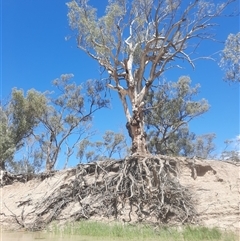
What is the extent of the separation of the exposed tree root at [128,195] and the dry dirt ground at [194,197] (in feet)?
0.25

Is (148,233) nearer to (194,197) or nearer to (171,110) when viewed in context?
(194,197)

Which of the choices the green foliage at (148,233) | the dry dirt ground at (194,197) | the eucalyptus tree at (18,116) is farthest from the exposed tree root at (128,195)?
the eucalyptus tree at (18,116)

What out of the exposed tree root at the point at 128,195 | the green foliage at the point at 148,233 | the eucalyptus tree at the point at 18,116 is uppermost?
the eucalyptus tree at the point at 18,116

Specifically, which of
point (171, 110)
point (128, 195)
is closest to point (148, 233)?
point (128, 195)

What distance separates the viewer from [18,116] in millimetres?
19938

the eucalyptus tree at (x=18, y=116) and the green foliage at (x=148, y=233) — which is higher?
the eucalyptus tree at (x=18, y=116)

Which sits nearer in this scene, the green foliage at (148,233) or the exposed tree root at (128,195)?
the green foliage at (148,233)

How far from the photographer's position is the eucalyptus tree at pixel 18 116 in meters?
19.5

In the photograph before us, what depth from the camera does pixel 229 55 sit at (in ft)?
41.1

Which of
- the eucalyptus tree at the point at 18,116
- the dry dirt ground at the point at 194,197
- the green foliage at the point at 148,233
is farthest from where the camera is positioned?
the eucalyptus tree at the point at 18,116

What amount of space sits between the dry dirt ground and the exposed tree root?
0.08 metres

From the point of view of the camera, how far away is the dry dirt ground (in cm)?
898

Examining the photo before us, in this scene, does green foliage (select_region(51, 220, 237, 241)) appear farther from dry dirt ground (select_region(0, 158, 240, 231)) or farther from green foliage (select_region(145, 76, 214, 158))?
green foliage (select_region(145, 76, 214, 158))

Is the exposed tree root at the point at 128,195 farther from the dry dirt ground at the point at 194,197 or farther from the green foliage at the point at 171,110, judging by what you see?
the green foliage at the point at 171,110
